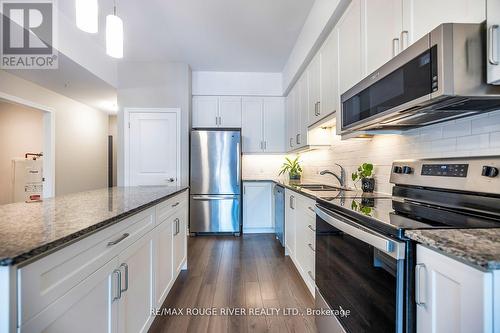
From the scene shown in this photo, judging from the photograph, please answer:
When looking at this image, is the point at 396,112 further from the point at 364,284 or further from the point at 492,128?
the point at 364,284

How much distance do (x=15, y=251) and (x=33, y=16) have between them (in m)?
3.04

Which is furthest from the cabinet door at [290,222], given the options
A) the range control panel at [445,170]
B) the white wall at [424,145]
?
the range control panel at [445,170]

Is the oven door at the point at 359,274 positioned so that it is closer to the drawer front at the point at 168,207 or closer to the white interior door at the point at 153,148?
the drawer front at the point at 168,207

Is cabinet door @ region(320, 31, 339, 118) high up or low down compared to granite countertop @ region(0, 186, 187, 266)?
up

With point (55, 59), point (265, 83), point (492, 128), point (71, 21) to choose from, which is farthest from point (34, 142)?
point (492, 128)

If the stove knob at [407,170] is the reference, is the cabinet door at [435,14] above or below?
above

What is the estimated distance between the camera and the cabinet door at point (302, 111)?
2.94 m

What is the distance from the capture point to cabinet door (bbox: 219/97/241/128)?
4.20 m

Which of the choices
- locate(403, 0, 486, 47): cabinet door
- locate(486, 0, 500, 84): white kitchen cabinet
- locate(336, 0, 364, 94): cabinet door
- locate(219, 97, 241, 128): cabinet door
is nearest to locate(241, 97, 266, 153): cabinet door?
locate(219, 97, 241, 128): cabinet door

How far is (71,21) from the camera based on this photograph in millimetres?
2824

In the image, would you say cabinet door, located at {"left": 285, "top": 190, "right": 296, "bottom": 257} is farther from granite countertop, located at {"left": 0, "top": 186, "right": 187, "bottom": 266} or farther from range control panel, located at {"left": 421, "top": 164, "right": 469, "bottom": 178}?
granite countertop, located at {"left": 0, "top": 186, "right": 187, "bottom": 266}

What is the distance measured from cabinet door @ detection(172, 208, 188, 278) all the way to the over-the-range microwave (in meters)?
1.74

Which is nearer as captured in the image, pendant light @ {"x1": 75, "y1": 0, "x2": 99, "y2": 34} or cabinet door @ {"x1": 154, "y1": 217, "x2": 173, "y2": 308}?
pendant light @ {"x1": 75, "y1": 0, "x2": 99, "y2": 34}

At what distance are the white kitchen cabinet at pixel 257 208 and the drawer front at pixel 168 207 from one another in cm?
172
